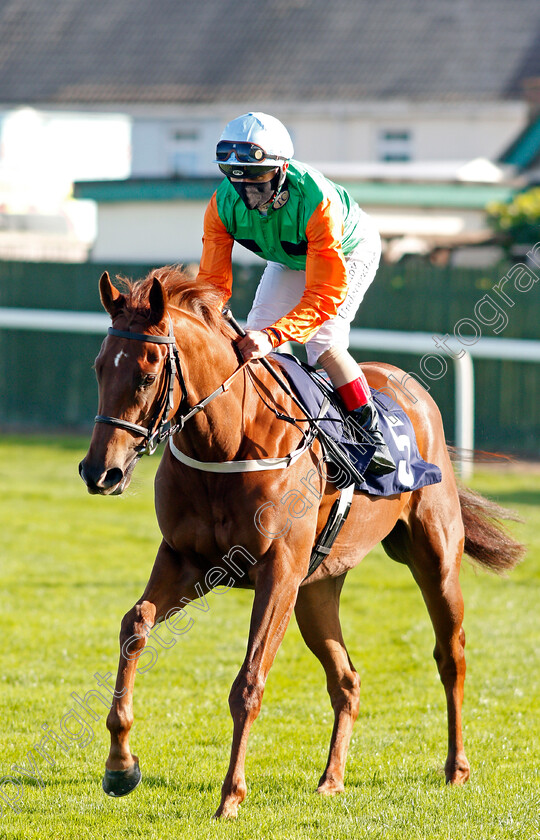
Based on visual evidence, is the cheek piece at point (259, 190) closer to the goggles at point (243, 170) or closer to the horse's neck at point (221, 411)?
the goggles at point (243, 170)

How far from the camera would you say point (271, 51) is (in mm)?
25578

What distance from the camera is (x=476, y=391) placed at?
12.9m

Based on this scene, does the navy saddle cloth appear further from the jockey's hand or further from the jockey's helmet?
the jockey's helmet

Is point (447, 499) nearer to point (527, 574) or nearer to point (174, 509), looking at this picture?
point (174, 509)

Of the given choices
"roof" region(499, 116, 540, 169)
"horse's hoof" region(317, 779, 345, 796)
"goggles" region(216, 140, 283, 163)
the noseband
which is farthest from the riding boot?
"roof" region(499, 116, 540, 169)

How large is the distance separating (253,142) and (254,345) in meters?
0.70

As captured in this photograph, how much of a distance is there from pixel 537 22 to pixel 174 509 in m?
24.5

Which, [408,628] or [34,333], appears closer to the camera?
[408,628]

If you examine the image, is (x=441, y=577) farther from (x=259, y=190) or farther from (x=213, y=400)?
(x=259, y=190)

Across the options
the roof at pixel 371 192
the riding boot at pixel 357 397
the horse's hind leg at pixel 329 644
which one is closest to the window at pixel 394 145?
the roof at pixel 371 192

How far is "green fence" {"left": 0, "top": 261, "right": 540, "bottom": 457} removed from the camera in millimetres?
12750

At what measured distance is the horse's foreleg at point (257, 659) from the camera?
3426mm

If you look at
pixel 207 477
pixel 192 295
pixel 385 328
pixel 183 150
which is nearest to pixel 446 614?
pixel 207 477

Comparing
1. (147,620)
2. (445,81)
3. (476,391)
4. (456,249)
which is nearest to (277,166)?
(147,620)
